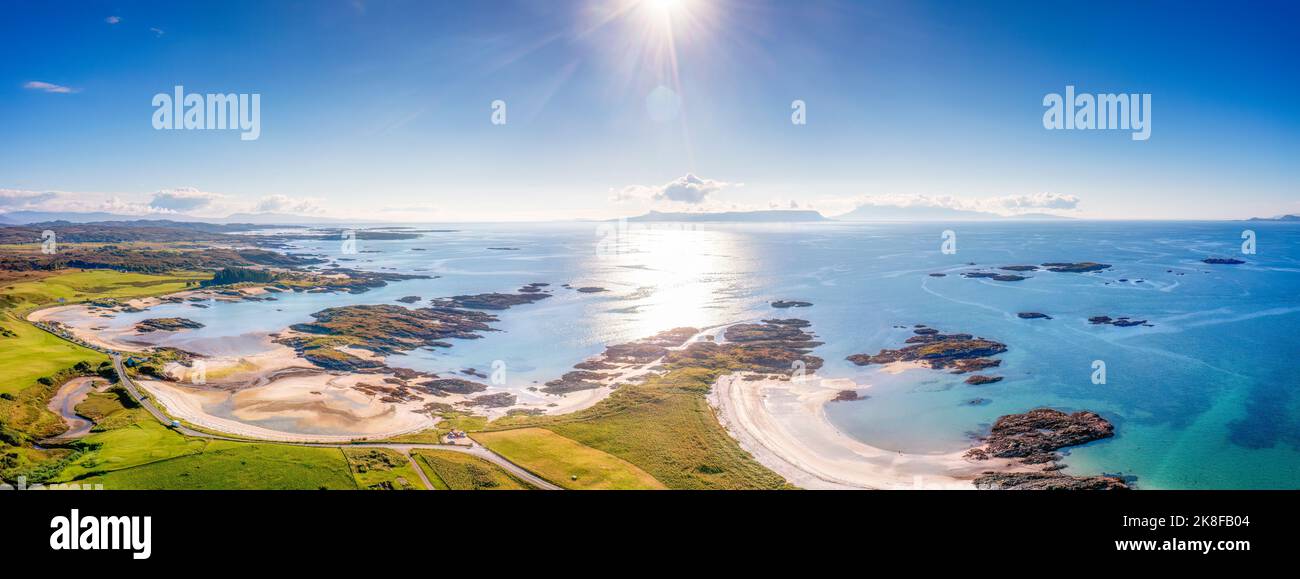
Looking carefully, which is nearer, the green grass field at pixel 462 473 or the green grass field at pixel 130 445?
the green grass field at pixel 130 445

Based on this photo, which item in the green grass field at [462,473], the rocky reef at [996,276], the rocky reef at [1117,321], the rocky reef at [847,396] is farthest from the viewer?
the rocky reef at [996,276]

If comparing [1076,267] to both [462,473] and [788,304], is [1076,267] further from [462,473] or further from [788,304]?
[462,473]

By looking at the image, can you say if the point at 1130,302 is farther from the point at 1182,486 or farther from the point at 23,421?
the point at 23,421

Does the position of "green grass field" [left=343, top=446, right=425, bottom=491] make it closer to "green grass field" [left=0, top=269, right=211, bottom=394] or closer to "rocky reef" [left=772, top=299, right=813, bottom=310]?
"green grass field" [left=0, top=269, right=211, bottom=394]

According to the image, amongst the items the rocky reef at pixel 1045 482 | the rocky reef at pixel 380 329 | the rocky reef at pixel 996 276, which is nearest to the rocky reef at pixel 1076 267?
the rocky reef at pixel 996 276

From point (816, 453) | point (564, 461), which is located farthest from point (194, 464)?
point (816, 453)

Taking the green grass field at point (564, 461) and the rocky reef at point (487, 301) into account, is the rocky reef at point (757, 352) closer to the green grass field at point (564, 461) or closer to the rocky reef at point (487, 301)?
the green grass field at point (564, 461)

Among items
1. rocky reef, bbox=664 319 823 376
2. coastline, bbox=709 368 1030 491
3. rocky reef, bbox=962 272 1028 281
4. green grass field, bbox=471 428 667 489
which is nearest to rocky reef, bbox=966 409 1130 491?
coastline, bbox=709 368 1030 491
